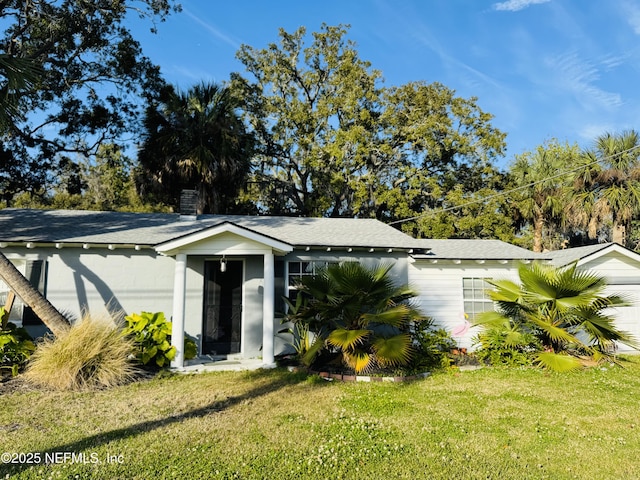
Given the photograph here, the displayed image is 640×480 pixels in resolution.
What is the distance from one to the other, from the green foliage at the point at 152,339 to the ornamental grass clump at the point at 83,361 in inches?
35.9

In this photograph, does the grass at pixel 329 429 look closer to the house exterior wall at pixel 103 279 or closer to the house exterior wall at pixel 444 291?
the house exterior wall at pixel 103 279

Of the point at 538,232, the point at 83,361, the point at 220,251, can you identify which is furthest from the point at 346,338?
the point at 538,232

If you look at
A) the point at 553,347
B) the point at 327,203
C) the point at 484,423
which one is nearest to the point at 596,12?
the point at 553,347

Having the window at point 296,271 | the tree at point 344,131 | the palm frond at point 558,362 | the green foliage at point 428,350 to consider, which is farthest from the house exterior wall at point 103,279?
the tree at point 344,131

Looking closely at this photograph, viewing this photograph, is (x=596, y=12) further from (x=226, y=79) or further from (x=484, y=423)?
(x=226, y=79)

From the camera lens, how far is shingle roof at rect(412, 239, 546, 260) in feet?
39.1

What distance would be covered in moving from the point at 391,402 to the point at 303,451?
2.46 m

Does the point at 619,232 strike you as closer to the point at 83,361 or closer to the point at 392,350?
the point at 392,350

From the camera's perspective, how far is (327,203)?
24.0 meters

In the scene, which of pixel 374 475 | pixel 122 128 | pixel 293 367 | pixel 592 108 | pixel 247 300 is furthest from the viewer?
pixel 122 128

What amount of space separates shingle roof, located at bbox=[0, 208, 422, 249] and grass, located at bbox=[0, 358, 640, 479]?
3924mm

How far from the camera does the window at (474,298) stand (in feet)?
39.6

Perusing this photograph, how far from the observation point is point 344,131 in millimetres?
23969

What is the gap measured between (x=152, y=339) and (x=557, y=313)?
9049 millimetres
